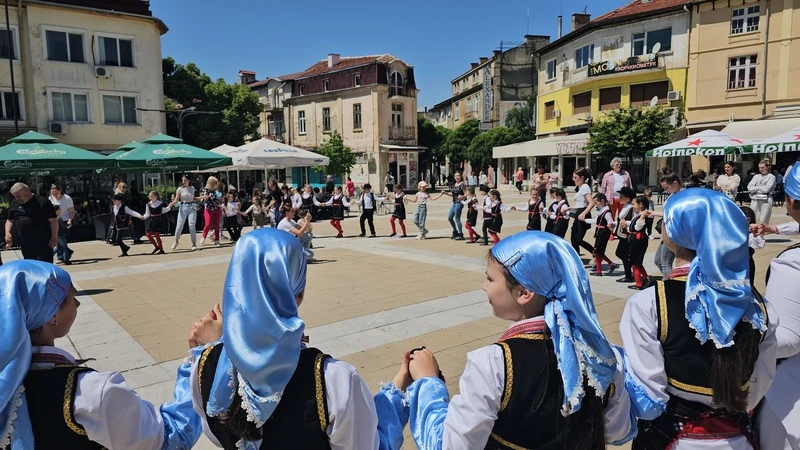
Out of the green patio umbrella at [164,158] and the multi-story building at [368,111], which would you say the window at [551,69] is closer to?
the multi-story building at [368,111]

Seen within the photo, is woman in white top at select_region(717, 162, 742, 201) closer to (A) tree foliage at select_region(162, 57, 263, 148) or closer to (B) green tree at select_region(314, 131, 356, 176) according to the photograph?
(B) green tree at select_region(314, 131, 356, 176)

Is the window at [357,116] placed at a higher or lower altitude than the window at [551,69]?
lower

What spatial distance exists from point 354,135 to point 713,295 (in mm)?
41378

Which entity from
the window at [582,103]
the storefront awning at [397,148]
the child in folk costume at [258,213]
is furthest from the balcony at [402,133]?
the child in folk costume at [258,213]

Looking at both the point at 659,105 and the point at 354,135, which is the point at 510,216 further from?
the point at 354,135

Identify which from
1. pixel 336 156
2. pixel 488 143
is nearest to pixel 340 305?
pixel 336 156

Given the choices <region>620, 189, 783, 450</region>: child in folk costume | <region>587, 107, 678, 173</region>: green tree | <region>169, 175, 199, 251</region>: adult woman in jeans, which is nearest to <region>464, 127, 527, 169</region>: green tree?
<region>587, 107, 678, 173</region>: green tree

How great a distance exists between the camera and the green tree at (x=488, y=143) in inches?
1779

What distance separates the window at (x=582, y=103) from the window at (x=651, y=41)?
379cm

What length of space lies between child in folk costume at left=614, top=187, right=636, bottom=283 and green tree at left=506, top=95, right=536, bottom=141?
37892mm

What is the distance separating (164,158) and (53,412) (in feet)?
50.6

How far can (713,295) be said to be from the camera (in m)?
1.99

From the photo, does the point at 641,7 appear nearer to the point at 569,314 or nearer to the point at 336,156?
the point at 336,156

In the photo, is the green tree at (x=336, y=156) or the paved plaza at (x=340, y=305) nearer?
the paved plaza at (x=340, y=305)
